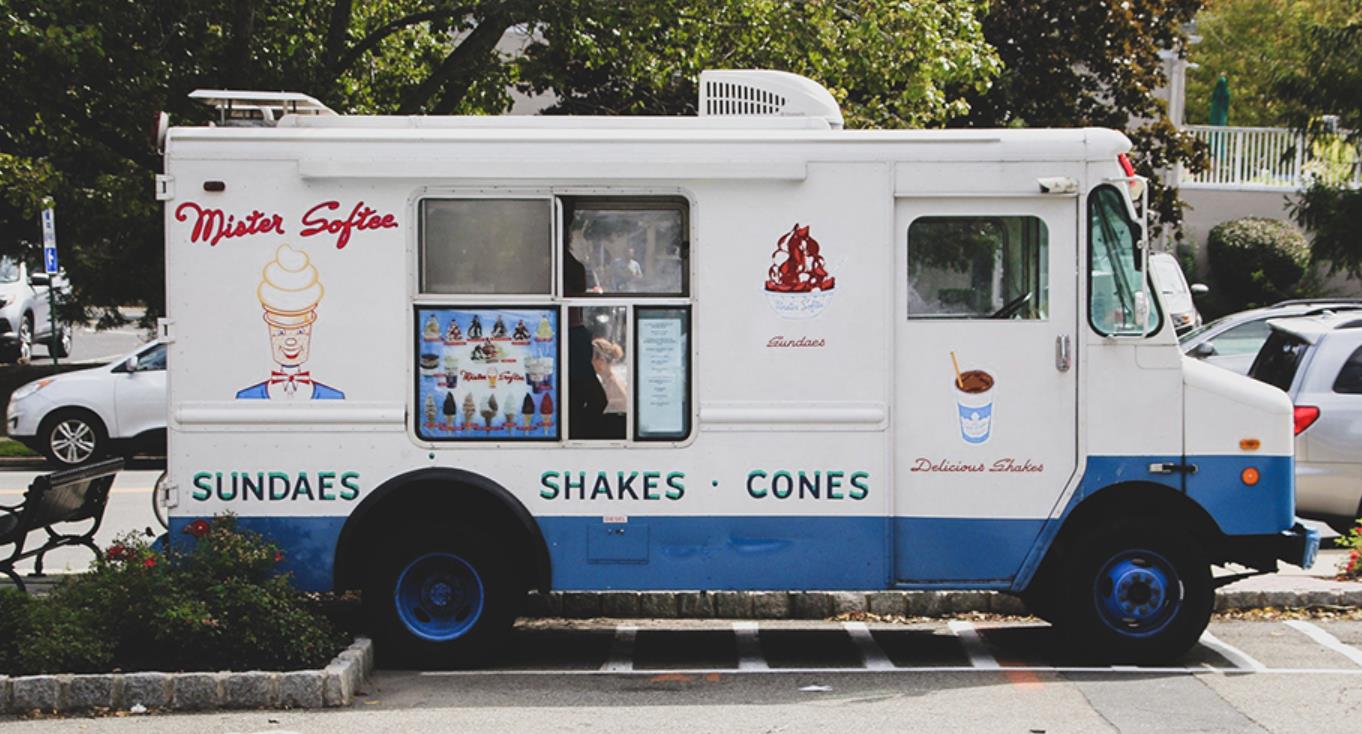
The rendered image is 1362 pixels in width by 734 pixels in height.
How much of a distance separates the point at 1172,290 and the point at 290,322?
4796mm

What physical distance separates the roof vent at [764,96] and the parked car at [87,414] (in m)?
11.1

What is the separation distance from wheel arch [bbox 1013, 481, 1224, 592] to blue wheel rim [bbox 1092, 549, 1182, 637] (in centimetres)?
22

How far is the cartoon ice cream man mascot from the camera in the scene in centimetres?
915

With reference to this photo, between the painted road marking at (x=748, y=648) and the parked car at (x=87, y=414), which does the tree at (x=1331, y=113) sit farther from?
the painted road marking at (x=748, y=648)

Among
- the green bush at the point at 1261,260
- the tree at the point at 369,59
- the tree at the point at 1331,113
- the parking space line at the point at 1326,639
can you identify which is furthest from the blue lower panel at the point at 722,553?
the green bush at the point at 1261,260

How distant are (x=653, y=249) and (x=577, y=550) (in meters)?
1.69

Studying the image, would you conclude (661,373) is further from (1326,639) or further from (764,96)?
(1326,639)

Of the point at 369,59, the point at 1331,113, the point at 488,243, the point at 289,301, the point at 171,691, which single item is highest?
the point at 1331,113

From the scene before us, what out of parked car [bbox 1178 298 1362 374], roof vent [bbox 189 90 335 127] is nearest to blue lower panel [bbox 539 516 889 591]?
roof vent [bbox 189 90 335 127]

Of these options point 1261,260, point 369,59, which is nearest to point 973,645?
point 369,59

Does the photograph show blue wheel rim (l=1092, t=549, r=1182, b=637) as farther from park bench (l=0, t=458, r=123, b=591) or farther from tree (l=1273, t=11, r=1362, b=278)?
tree (l=1273, t=11, r=1362, b=278)

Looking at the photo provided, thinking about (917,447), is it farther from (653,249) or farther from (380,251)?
(380,251)

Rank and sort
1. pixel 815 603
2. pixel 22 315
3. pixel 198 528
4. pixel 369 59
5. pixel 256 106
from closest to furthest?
1. pixel 198 528
2. pixel 256 106
3. pixel 815 603
4. pixel 369 59
5. pixel 22 315

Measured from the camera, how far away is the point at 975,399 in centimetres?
920
